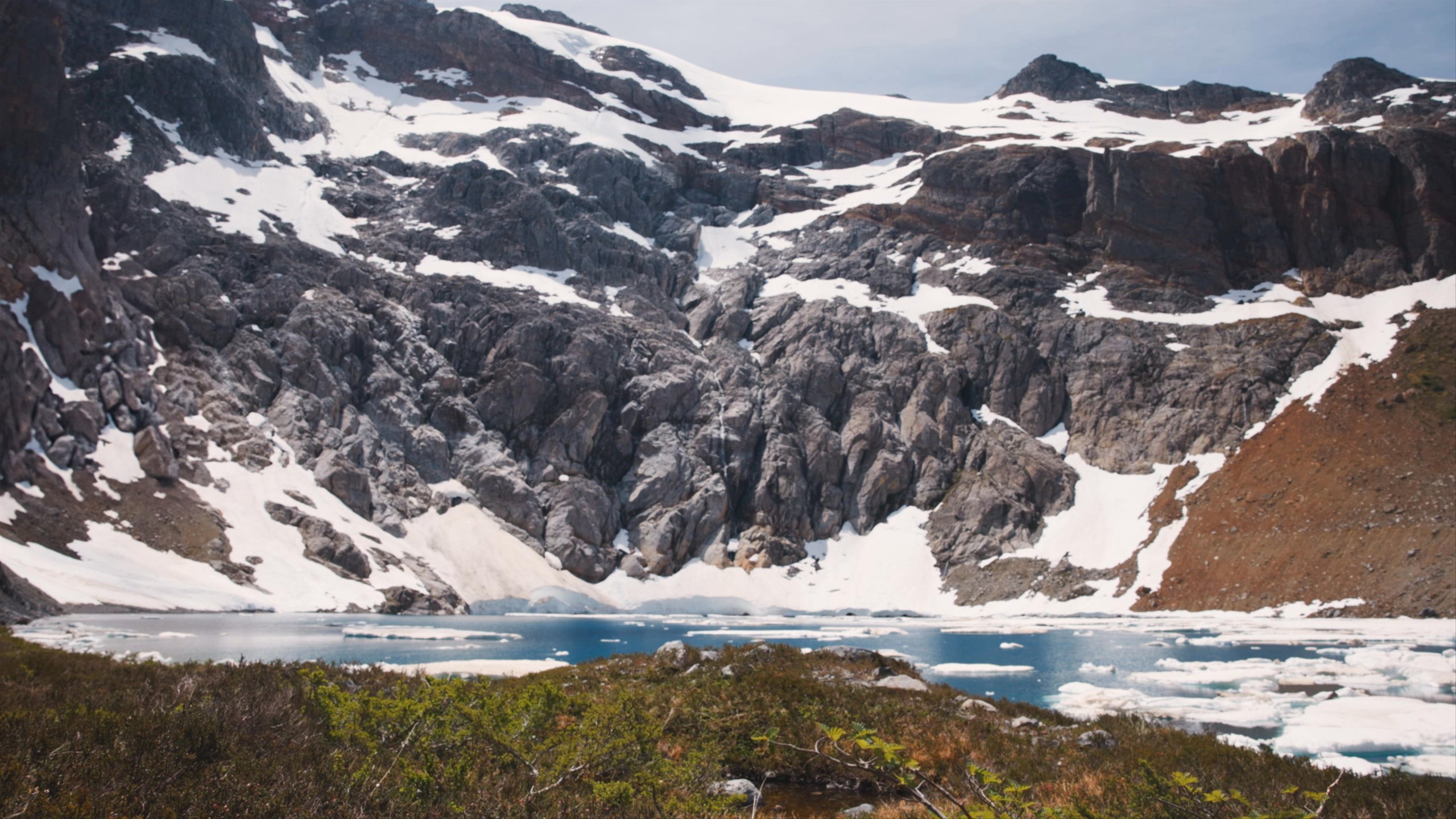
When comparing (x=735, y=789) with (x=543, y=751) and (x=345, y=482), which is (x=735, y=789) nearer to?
(x=543, y=751)

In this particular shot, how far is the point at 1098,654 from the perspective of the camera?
126ft

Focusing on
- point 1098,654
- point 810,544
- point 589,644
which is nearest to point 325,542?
point 589,644

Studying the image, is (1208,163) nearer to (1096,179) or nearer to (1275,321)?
(1096,179)

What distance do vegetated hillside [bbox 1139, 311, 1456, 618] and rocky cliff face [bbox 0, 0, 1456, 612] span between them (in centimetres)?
668

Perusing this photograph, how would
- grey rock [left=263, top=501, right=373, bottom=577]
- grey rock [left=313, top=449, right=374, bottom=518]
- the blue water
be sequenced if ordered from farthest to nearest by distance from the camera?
grey rock [left=313, top=449, right=374, bottom=518]
grey rock [left=263, top=501, right=373, bottom=577]
the blue water

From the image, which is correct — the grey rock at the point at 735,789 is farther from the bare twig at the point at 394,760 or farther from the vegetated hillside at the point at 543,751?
the bare twig at the point at 394,760

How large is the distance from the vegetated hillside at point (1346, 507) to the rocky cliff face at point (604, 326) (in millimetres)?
6676

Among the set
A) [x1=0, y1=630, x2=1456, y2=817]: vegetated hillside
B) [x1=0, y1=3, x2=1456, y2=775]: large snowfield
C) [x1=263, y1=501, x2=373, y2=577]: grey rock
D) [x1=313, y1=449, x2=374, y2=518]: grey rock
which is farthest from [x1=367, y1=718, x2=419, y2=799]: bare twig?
[x1=313, y1=449, x2=374, y2=518]: grey rock

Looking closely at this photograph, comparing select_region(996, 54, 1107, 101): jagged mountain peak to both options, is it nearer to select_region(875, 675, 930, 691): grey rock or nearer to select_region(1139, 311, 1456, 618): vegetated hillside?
select_region(1139, 311, 1456, 618): vegetated hillside

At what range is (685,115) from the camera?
168125 millimetres

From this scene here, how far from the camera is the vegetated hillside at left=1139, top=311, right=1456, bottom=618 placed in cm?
5453

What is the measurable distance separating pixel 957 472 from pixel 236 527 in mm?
80154

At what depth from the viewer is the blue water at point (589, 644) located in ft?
99.1

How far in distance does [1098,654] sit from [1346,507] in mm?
40141
